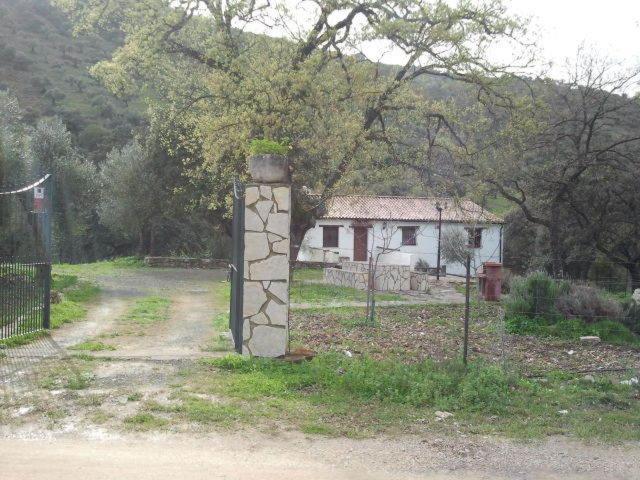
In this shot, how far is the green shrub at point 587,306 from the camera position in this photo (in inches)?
523

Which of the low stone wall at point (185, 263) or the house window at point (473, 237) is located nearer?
the house window at point (473, 237)

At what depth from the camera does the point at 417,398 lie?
6.25 meters

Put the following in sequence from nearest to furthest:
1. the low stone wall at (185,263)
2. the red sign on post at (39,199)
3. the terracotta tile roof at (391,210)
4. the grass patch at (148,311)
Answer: the red sign on post at (39,199), the grass patch at (148,311), the low stone wall at (185,263), the terracotta tile roof at (391,210)

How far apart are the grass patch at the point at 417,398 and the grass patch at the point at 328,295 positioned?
957 centimetres

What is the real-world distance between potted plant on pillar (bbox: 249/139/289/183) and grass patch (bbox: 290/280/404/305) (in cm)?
920

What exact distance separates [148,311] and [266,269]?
6553 millimetres

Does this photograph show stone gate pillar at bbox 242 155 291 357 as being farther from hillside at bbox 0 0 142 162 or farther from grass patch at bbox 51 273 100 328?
hillside at bbox 0 0 142 162

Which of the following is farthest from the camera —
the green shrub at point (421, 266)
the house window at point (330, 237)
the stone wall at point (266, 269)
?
the house window at point (330, 237)

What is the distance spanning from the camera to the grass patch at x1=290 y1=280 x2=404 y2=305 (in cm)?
1752

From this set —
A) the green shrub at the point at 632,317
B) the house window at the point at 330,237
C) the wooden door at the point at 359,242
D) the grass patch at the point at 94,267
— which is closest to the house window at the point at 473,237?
the green shrub at the point at 632,317

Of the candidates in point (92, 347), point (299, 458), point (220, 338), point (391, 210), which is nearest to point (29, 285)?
point (92, 347)

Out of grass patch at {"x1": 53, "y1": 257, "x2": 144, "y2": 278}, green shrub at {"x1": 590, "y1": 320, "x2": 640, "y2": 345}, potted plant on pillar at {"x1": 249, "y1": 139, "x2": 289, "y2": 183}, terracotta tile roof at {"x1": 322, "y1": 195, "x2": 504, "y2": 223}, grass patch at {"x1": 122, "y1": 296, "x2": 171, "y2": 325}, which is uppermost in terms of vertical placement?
terracotta tile roof at {"x1": 322, "y1": 195, "x2": 504, "y2": 223}

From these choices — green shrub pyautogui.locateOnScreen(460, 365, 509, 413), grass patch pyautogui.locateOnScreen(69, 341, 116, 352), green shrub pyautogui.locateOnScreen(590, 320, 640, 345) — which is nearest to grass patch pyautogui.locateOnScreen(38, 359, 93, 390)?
grass patch pyautogui.locateOnScreen(69, 341, 116, 352)

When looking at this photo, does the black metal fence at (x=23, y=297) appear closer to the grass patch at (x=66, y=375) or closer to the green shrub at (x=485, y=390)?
the grass patch at (x=66, y=375)
